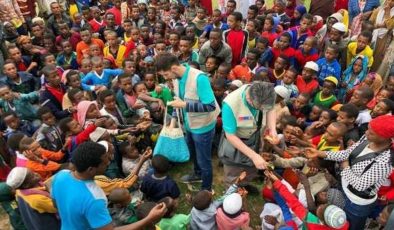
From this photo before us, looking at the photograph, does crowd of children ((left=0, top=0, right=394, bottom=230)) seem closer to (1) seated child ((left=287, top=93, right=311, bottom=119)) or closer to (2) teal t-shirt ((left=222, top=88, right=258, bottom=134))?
(1) seated child ((left=287, top=93, right=311, bottom=119))

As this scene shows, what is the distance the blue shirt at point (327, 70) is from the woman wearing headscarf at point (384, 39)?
3.28ft

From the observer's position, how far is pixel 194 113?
12.9ft

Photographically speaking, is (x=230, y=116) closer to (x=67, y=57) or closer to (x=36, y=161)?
(x=36, y=161)

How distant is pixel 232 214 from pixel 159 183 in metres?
0.94

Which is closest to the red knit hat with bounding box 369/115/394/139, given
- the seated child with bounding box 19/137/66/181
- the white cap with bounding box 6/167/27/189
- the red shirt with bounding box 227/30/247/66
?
the white cap with bounding box 6/167/27/189

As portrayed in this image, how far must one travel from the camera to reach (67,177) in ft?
8.17

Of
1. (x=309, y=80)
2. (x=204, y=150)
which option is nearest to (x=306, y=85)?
(x=309, y=80)

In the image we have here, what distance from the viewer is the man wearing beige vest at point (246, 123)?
10.8ft

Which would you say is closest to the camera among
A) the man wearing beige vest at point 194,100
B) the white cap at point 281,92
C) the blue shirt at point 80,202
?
the blue shirt at point 80,202

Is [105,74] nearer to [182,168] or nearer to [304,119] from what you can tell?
[182,168]

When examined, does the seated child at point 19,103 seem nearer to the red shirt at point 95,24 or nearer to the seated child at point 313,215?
the red shirt at point 95,24

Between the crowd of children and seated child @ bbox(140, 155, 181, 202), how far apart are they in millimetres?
12

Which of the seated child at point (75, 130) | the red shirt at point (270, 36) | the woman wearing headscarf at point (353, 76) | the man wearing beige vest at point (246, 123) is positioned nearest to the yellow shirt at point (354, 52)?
the woman wearing headscarf at point (353, 76)

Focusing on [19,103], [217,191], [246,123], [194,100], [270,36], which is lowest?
[217,191]
